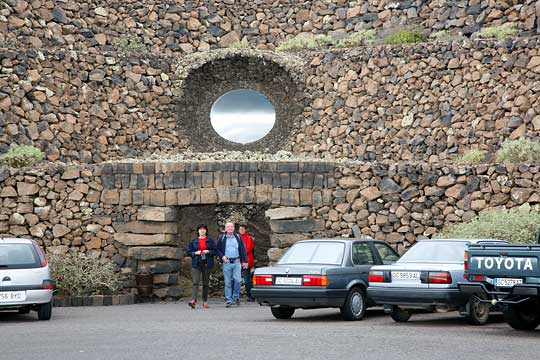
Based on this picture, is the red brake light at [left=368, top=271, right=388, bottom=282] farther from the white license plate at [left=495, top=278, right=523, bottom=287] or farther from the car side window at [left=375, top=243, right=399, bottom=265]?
the car side window at [left=375, top=243, right=399, bottom=265]

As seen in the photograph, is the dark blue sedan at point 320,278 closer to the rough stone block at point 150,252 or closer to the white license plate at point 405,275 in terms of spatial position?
the white license plate at point 405,275

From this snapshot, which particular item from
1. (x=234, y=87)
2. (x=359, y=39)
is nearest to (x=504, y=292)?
(x=359, y=39)

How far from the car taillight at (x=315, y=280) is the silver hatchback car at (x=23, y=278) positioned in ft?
14.4

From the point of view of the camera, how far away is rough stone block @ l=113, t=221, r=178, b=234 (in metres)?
21.7

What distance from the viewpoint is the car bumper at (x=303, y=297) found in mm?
15000

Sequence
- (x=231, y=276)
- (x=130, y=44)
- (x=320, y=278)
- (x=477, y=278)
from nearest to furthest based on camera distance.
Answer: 1. (x=477, y=278)
2. (x=320, y=278)
3. (x=231, y=276)
4. (x=130, y=44)

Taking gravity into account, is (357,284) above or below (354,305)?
above

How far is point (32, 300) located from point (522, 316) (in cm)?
786

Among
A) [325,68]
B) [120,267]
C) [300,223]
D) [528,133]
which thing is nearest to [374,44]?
[325,68]

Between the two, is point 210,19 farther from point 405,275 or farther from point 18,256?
point 405,275

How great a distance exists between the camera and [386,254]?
17.2 m

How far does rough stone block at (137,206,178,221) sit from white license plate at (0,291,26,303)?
20.5 ft

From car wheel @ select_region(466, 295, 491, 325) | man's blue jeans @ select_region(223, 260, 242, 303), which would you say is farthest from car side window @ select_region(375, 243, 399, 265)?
man's blue jeans @ select_region(223, 260, 242, 303)

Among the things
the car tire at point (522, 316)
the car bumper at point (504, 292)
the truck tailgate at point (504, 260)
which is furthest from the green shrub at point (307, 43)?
the car tire at point (522, 316)
